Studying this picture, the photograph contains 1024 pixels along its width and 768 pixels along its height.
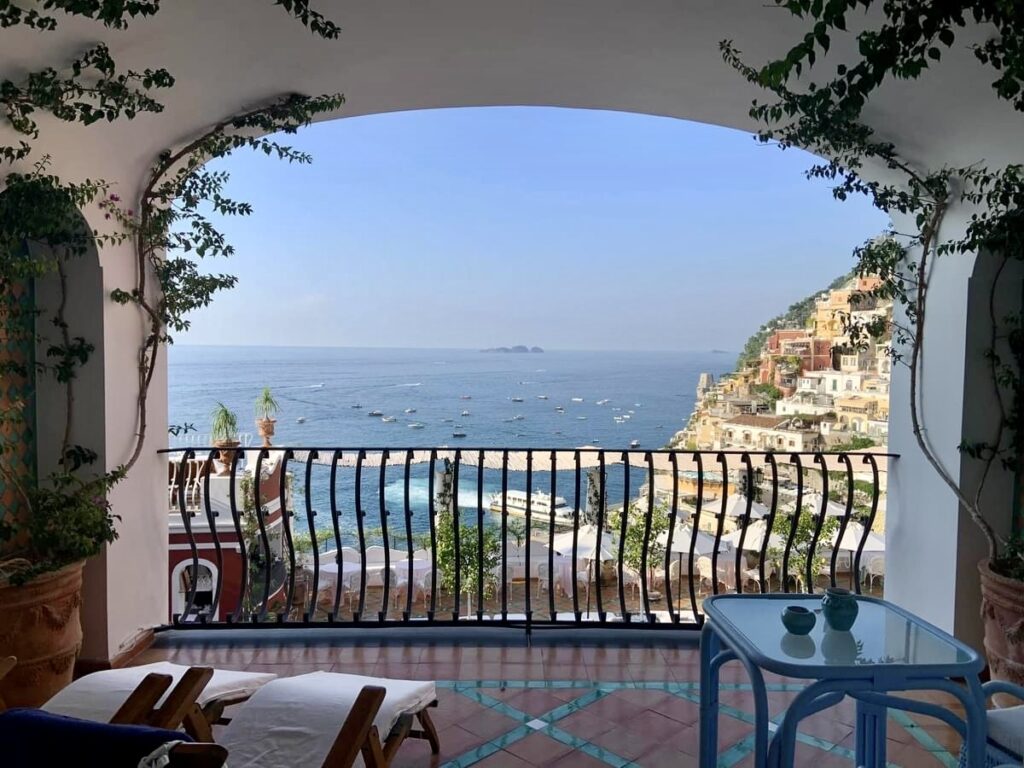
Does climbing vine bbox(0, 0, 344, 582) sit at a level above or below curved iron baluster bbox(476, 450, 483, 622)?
above

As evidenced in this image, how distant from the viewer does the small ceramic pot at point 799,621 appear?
188 centimetres

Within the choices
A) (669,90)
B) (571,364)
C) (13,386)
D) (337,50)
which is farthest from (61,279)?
(571,364)

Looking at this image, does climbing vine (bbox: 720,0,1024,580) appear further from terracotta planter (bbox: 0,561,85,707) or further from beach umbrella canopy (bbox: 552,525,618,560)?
beach umbrella canopy (bbox: 552,525,618,560)

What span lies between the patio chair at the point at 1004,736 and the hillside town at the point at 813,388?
69.4 inches

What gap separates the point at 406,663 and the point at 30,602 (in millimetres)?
1579

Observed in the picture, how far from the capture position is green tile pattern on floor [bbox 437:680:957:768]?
2.43 m

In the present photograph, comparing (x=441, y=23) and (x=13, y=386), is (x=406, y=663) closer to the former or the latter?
(x=13, y=386)

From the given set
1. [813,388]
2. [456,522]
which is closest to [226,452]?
[456,522]

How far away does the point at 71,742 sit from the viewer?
3.89ft

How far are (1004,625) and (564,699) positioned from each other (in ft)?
5.92

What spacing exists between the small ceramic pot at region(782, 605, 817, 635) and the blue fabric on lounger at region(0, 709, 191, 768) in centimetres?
154

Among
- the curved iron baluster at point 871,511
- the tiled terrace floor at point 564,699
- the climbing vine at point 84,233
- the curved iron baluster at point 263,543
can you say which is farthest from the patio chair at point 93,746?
the curved iron baluster at point 871,511

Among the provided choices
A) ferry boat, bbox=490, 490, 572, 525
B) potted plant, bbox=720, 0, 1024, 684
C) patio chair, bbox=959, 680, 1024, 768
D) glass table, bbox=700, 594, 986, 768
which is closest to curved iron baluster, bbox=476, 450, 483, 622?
ferry boat, bbox=490, 490, 572, 525

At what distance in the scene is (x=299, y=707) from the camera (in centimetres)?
206
